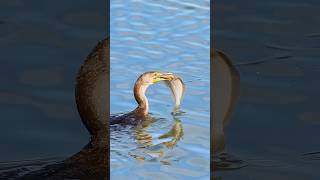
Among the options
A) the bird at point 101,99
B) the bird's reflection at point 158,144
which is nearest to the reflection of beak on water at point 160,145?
the bird's reflection at point 158,144

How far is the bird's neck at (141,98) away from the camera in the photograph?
468 cm

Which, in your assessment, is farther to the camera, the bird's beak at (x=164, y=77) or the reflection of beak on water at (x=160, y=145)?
the bird's beak at (x=164, y=77)

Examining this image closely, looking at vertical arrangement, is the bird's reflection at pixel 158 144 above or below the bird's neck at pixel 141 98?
below

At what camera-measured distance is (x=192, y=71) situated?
465cm

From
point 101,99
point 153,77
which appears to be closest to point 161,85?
point 153,77

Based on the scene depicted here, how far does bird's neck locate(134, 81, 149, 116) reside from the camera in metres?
4.68

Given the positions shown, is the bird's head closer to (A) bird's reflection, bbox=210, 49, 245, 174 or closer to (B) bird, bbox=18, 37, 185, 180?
(B) bird, bbox=18, 37, 185, 180

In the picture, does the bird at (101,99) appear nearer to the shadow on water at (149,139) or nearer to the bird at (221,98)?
the shadow on water at (149,139)

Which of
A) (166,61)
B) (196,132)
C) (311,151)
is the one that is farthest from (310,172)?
(166,61)

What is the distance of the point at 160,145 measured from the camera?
452 cm

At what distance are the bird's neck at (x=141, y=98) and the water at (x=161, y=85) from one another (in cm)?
3

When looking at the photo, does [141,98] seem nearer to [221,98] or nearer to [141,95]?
[141,95]

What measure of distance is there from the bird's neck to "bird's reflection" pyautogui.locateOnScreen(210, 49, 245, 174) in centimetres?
32

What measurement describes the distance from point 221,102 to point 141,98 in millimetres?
395
